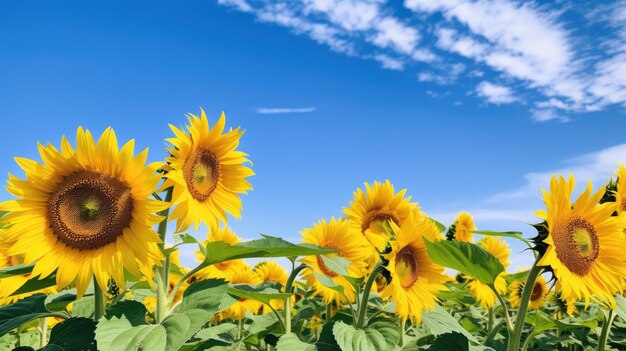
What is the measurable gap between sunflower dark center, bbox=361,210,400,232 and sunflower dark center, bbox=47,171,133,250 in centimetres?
321

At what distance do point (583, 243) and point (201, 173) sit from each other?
2352mm

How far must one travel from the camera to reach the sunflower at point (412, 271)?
380 cm

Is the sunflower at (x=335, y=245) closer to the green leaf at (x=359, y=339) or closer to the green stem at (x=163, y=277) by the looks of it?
the green leaf at (x=359, y=339)

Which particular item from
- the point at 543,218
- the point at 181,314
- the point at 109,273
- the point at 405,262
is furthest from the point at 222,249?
the point at 543,218

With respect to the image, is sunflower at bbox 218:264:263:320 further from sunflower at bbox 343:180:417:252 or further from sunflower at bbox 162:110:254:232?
sunflower at bbox 162:110:254:232

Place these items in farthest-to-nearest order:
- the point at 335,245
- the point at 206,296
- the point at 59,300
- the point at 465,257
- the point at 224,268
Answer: the point at 224,268, the point at 335,245, the point at 59,300, the point at 465,257, the point at 206,296

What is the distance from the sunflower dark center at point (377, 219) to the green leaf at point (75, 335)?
10.6 feet

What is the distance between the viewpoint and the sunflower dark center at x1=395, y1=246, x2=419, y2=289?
3.95 m

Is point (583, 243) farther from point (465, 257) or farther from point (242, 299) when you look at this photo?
point (242, 299)

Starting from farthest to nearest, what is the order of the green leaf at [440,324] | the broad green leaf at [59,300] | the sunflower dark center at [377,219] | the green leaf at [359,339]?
the sunflower dark center at [377,219]
the green leaf at [440,324]
the broad green leaf at [59,300]
the green leaf at [359,339]

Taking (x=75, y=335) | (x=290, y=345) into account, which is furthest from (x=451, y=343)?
(x=75, y=335)

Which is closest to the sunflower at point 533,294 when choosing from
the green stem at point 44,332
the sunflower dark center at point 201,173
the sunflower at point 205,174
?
the sunflower at point 205,174

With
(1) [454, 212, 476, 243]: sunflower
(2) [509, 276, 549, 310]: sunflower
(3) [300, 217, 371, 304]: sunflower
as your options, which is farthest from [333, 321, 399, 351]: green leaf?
(1) [454, 212, 476, 243]: sunflower

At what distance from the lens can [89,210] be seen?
10.2 feet
